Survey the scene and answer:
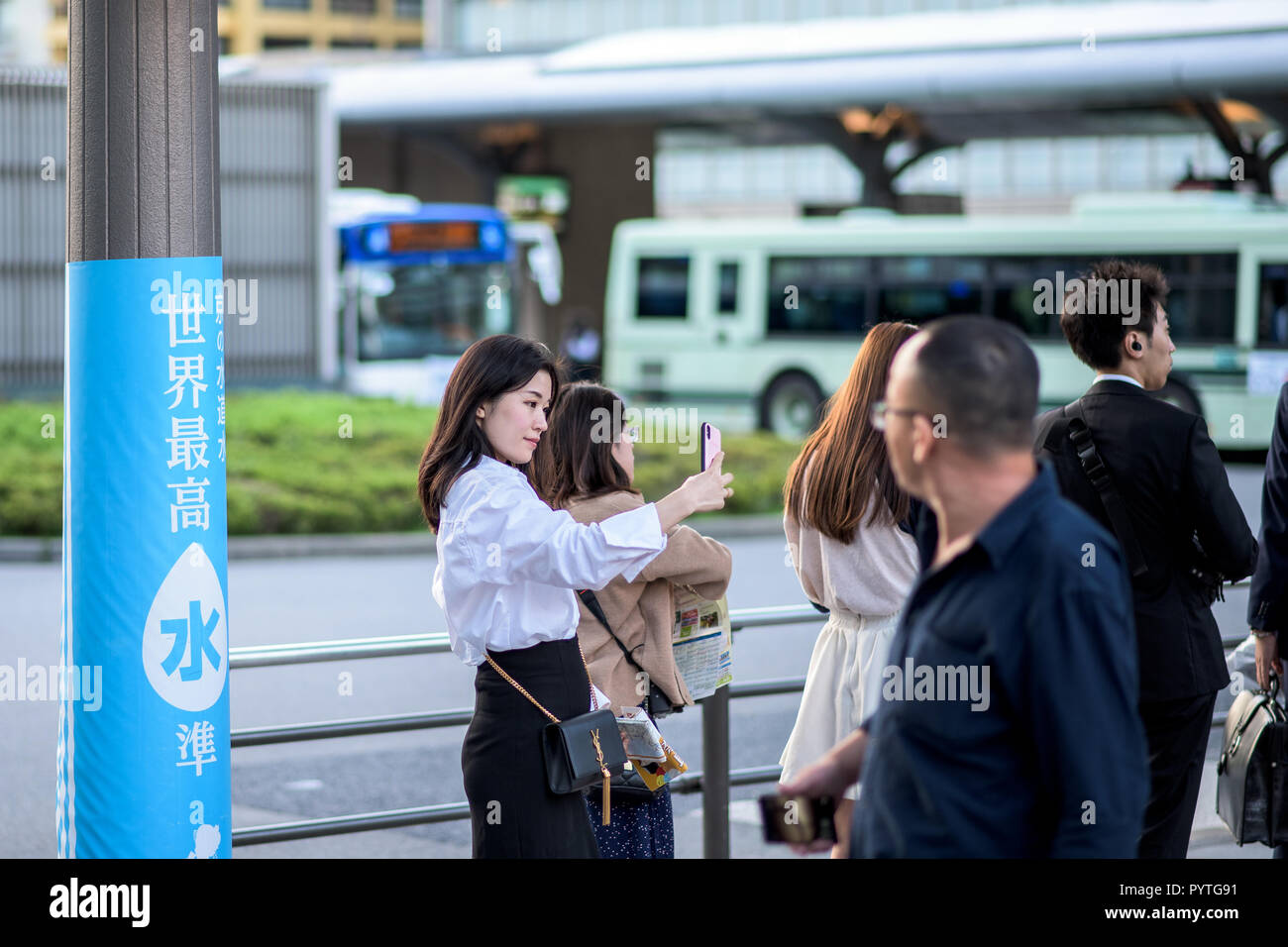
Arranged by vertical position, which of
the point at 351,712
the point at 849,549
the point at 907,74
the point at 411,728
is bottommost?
the point at 351,712

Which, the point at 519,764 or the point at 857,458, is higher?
the point at 857,458

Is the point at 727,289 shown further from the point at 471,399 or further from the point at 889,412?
the point at 889,412

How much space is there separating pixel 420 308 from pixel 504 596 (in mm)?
18063

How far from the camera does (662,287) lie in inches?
935

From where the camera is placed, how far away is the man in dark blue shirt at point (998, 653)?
7.51 feet

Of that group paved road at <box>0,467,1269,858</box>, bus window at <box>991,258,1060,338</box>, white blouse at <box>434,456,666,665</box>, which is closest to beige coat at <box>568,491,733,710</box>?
white blouse at <box>434,456,666,665</box>

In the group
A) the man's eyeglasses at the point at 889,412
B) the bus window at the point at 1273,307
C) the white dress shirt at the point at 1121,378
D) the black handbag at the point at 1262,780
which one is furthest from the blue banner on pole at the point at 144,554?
the bus window at the point at 1273,307

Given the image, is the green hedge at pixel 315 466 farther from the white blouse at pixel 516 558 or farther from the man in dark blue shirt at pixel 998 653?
the man in dark blue shirt at pixel 998 653

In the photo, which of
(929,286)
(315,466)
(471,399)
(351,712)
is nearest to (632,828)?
(471,399)

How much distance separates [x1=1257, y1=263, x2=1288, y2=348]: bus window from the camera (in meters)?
18.7

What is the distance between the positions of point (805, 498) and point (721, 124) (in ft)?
85.2

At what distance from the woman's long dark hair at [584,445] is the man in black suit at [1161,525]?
1068 millimetres

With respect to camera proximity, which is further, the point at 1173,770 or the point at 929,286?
the point at 929,286
